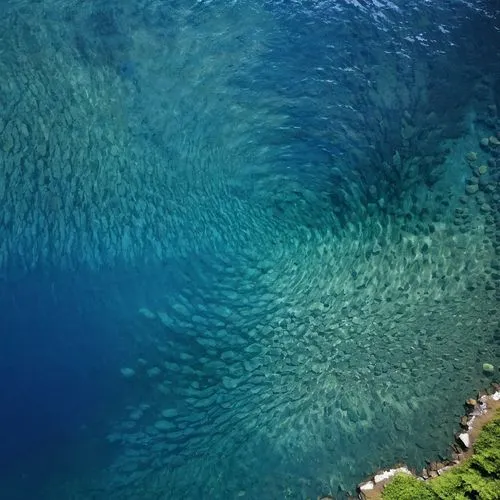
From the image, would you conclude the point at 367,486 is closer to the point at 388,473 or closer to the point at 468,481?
the point at 388,473

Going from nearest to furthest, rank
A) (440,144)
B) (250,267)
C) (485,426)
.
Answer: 1. (485,426)
2. (250,267)
3. (440,144)

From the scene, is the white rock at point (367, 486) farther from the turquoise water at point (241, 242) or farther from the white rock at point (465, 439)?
the white rock at point (465, 439)

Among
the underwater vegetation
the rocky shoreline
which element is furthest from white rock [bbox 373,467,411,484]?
the underwater vegetation

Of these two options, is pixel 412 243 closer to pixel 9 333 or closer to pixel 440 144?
pixel 440 144

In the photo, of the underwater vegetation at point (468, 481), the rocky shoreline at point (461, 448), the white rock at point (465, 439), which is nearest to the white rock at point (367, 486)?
the rocky shoreline at point (461, 448)

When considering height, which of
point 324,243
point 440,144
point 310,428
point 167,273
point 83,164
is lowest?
point 310,428

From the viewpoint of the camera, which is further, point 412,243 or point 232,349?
point 412,243

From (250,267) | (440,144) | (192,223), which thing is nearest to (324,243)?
(250,267)
